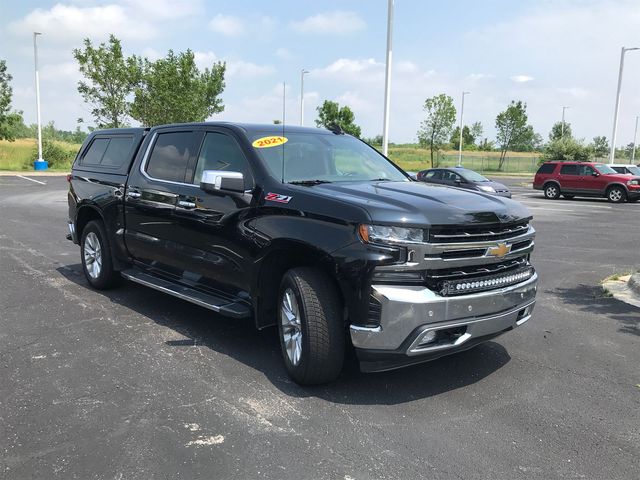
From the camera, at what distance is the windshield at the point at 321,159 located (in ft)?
15.2

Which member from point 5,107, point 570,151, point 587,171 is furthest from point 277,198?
point 570,151

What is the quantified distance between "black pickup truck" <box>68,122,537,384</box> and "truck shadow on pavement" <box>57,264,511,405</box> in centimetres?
22

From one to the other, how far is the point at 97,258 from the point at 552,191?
23139 mm

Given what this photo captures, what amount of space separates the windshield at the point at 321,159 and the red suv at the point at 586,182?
2142cm

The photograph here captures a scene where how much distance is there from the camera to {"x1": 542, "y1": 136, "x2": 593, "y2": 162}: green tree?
4712 cm

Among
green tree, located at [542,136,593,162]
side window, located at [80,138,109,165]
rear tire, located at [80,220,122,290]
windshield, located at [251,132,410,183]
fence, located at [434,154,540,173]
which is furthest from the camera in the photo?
fence, located at [434,154,540,173]

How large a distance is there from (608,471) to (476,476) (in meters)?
0.74

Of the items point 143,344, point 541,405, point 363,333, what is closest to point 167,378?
point 143,344

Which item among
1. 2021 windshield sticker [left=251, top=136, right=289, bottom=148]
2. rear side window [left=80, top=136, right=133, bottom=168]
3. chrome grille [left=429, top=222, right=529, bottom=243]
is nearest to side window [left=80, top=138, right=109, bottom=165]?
rear side window [left=80, top=136, right=133, bottom=168]

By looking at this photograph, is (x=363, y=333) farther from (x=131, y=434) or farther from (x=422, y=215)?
(x=131, y=434)

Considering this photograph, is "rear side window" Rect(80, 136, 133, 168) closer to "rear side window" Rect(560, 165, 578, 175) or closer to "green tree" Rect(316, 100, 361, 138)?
"rear side window" Rect(560, 165, 578, 175)

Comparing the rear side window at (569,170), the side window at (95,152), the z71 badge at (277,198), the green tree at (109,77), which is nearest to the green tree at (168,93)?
the green tree at (109,77)

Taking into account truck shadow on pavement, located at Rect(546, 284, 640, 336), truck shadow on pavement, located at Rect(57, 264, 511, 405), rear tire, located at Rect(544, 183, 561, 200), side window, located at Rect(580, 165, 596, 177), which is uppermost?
side window, located at Rect(580, 165, 596, 177)

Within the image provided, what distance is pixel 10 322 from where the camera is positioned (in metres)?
5.48
